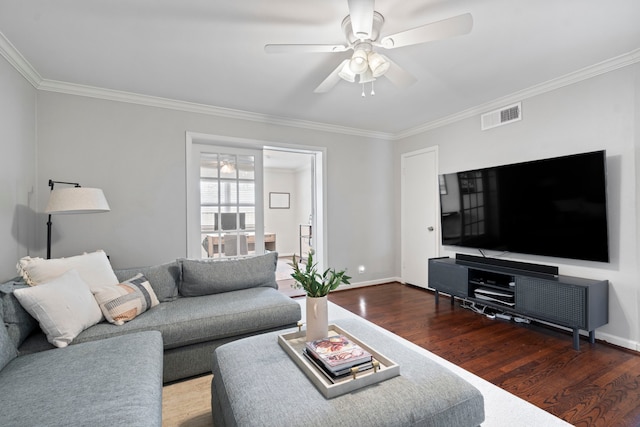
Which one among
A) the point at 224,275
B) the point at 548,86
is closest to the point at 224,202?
the point at 224,275

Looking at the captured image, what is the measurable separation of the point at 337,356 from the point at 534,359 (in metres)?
1.94

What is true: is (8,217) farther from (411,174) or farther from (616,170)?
(616,170)

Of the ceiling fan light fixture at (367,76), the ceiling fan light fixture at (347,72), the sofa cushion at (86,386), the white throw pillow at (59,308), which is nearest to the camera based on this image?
the sofa cushion at (86,386)

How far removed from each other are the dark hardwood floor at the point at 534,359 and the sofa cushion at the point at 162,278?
2.02 meters

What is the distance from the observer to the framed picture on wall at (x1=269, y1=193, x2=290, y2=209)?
777 cm

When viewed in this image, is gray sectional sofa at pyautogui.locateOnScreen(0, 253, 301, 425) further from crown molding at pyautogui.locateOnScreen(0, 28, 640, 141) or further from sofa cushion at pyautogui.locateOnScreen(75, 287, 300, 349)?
crown molding at pyautogui.locateOnScreen(0, 28, 640, 141)

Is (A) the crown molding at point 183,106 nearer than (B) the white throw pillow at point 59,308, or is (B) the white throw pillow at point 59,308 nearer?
(B) the white throw pillow at point 59,308

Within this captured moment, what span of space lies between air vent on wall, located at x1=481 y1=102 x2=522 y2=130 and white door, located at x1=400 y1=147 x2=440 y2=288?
77cm

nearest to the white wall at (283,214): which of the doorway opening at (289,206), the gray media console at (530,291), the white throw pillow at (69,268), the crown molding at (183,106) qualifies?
the doorway opening at (289,206)

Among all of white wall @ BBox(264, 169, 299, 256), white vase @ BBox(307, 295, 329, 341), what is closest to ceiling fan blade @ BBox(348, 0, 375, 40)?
white vase @ BBox(307, 295, 329, 341)

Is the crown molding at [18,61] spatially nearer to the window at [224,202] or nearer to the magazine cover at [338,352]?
the window at [224,202]

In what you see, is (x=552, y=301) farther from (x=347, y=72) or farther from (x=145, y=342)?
(x=145, y=342)

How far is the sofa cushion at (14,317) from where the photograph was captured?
1646mm

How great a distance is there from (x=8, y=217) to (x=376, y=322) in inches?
134
